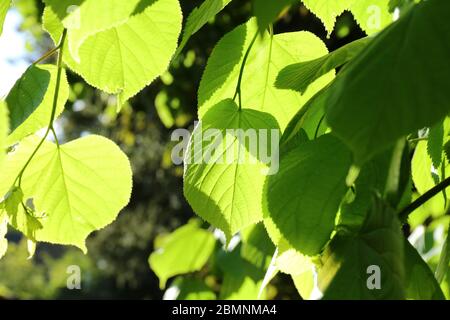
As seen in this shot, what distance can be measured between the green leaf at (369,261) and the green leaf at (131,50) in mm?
171

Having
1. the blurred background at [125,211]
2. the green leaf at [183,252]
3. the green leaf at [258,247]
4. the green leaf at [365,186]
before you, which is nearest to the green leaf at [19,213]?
the green leaf at [365,186]

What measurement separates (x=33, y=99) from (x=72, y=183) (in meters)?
0.08

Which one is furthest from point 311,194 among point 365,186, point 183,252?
point 183,252

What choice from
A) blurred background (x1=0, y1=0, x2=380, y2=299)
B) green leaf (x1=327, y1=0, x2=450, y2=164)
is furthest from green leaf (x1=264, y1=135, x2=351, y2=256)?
blurred background (x1=0, y1=0, x2=380, y2=299)

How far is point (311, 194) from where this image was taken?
0.40 metres

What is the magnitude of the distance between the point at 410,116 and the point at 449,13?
0.06 m

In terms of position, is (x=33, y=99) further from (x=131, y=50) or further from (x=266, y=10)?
(x=266, y=10)

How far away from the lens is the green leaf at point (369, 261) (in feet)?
1.03

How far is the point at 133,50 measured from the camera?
47cm

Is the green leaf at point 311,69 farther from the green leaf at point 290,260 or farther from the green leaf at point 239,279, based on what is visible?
the green leaf at point 239,279

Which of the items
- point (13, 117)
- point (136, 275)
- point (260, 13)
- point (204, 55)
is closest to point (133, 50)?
point (13, 117)

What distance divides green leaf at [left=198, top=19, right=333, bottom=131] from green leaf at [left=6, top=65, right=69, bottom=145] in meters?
0.10

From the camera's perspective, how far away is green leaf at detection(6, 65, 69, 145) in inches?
17.6

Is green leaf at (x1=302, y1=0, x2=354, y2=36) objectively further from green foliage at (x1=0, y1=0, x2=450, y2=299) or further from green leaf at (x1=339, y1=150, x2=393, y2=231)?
green leaf at (x1=339, y1=150, x2=393, y2=231)
